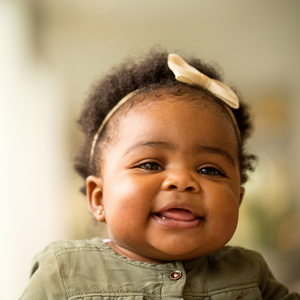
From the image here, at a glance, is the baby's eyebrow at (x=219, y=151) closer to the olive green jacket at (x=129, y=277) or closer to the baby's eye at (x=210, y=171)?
the baby's eye at (x=210, y=171)

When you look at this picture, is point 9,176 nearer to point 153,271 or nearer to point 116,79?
point 116,79

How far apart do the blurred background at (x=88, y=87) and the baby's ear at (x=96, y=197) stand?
78cm

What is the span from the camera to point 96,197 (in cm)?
91

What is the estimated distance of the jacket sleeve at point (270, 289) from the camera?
0.87m

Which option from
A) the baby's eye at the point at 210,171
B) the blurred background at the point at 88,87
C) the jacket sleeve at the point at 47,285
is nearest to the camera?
the jacket sleeve at the point at 47,285

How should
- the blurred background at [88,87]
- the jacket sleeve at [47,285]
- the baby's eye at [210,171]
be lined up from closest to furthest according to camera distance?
1. the jacket sleeve at [47,285]
2. the baby's eye at [210,171]
3. the blurred background at [88,87]

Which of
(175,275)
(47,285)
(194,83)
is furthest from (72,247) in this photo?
→ (194,83)

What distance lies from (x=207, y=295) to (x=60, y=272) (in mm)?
337

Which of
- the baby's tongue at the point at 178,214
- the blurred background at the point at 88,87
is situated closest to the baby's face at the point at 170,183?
the baby's tongue at the point at 178,214

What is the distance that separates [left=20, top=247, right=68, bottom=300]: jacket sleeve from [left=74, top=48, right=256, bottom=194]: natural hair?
11.7 inches

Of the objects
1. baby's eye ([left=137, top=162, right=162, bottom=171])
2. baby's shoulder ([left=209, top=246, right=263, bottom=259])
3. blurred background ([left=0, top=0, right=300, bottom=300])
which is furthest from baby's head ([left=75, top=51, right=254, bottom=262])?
blurred background ([left=0, top=0, right=300, bottom=300])

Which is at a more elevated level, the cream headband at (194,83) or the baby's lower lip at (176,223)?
the cream headband at (194,83)

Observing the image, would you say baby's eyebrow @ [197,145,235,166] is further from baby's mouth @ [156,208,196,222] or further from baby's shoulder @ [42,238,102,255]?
baby's shoulder @ [42,238,102,255]

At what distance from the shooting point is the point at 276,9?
2.13 metres
